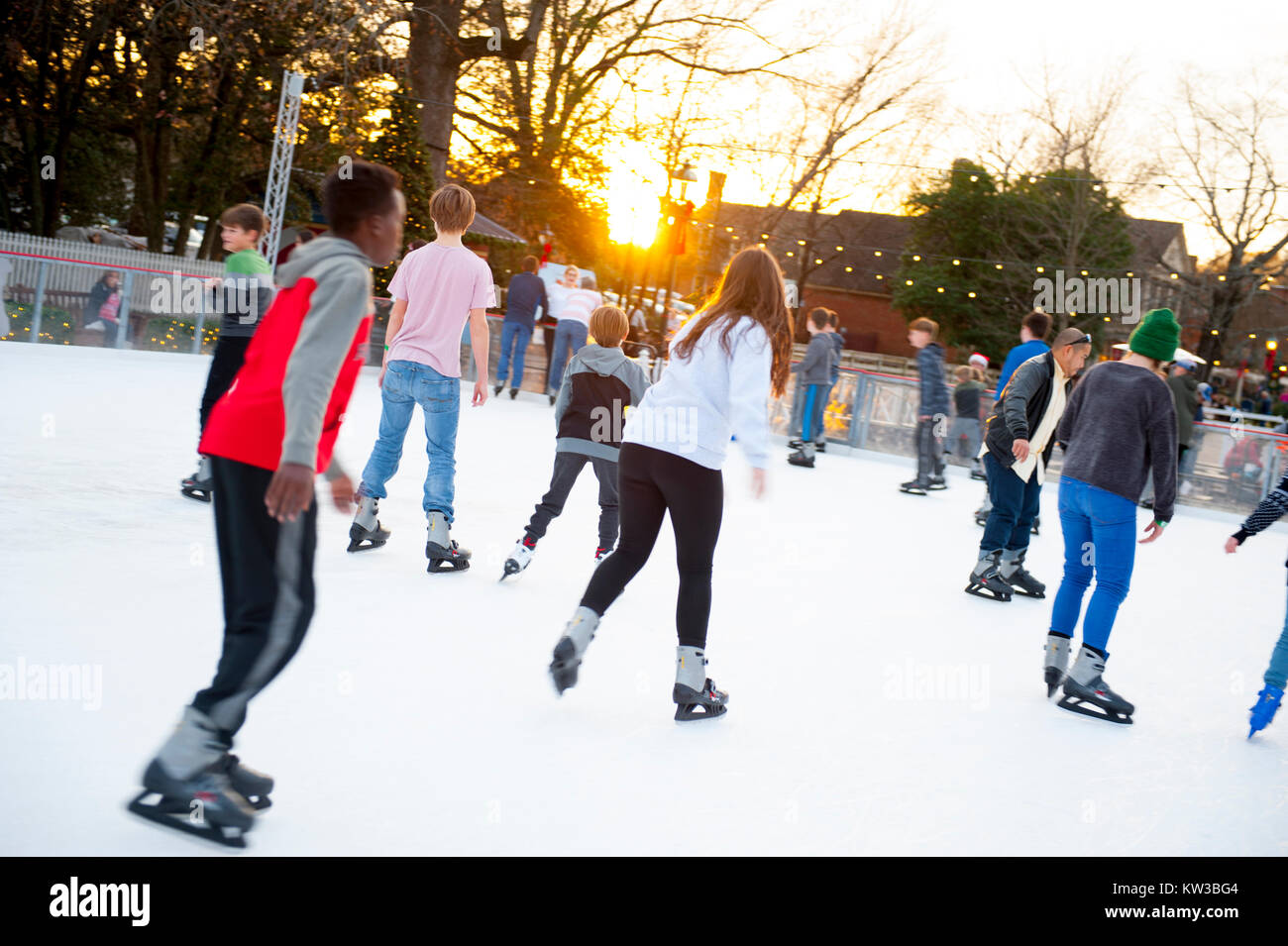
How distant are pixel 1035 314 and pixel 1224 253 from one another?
2813 centimetres

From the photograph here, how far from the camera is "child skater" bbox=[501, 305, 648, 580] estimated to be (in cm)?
505

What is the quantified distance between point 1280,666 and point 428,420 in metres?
3.59

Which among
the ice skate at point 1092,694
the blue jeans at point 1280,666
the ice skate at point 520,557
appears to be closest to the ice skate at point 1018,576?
the ice skate at point 1092,694

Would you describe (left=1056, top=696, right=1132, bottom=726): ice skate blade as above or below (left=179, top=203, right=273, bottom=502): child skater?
below

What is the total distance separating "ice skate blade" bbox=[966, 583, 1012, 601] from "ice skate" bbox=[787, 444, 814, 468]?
6132mm

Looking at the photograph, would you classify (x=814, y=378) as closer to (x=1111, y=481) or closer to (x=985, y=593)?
(x=985, y=593)

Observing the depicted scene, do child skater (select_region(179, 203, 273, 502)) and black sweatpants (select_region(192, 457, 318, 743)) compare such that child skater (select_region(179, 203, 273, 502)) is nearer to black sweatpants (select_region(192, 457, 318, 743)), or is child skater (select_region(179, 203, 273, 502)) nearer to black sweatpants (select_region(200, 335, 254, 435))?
black sweatpants (select_region(200, 335, 254, 435))

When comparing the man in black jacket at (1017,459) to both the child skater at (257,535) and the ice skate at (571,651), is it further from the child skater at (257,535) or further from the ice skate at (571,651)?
the child skater at (257,535)

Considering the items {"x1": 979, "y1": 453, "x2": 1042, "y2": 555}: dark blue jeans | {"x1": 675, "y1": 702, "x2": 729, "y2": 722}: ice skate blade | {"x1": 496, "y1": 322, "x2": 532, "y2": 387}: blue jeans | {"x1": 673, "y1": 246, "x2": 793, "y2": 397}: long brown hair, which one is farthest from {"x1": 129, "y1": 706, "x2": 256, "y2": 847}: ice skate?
{"x1": 496, "y1": 322, "x2": 532, "y2": 387}: blue jeans

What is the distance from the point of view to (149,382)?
10328 mm

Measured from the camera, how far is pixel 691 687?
11.8ft

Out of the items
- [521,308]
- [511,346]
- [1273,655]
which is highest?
[521,308]

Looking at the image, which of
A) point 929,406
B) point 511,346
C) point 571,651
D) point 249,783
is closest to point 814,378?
point 929,406
